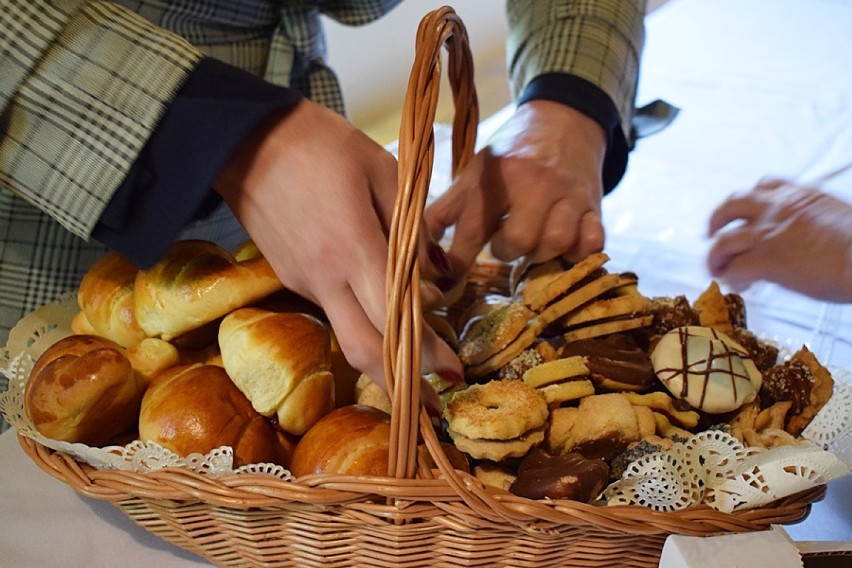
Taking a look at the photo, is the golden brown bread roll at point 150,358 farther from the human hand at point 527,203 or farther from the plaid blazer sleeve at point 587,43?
the plaid blazer sleeve at point 587,43

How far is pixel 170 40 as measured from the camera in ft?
2.13

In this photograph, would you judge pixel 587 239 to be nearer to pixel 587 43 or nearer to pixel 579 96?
pixel 579 96

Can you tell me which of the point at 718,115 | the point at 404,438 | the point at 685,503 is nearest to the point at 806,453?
the point at 685,503

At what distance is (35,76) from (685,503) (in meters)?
0.67

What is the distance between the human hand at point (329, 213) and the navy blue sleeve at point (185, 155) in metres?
0.02

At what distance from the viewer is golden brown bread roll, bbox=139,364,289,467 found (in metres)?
A: 0.65

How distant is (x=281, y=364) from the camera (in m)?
0.66

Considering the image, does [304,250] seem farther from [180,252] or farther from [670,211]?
[670,211]

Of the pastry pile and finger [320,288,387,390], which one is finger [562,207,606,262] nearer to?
the pastry pile

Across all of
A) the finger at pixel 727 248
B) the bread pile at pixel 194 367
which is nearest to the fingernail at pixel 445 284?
the bread pile at pixel 194 367

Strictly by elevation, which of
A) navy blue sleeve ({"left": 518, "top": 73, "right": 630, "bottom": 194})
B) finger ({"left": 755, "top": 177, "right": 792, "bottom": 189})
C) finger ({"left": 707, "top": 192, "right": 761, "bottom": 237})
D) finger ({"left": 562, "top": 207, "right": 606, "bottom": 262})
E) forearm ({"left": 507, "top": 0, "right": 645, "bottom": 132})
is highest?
forearm ({"left": 507, "top": 0, "right": 645, "bottom": 132})

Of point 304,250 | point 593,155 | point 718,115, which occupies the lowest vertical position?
point 304,250

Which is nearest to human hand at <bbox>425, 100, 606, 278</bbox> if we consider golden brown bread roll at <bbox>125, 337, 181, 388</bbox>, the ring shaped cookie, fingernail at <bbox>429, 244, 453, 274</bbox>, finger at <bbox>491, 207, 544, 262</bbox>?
finger at <bbox>491, 207, 544, 262</bbox>

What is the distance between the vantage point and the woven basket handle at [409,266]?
0.54 m
